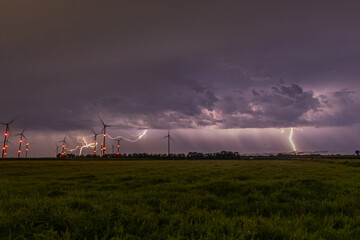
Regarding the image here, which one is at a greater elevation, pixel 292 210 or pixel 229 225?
pixel 229 225

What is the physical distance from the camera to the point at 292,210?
26.5ft

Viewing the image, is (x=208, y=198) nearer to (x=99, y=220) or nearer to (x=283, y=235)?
(x=283, y=235)

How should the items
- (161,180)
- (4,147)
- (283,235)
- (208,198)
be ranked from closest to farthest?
1. (283,235)
2. (208,198)
3. (161,180)
4. (4,147)

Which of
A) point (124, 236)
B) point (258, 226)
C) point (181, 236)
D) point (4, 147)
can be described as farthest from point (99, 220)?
point (4, 147)

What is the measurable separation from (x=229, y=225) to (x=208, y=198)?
4.28 m

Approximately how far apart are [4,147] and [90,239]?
195 meters

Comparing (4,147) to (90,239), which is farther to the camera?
(4,147)

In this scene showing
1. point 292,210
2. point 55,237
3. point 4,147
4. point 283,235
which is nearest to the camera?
point 55,237

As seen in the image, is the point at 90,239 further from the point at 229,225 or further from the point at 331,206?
the point at 331,206

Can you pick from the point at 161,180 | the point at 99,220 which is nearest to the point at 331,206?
the point at 99,220

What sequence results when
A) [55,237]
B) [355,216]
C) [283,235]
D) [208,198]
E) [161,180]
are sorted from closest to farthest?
[55,237]
[283,235]
[355,216]
[208,198]
[161,180]

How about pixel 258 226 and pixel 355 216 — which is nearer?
pixel 258 226

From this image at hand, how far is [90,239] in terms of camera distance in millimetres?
4633

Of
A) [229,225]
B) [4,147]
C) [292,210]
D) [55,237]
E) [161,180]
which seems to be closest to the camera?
[55,237]
